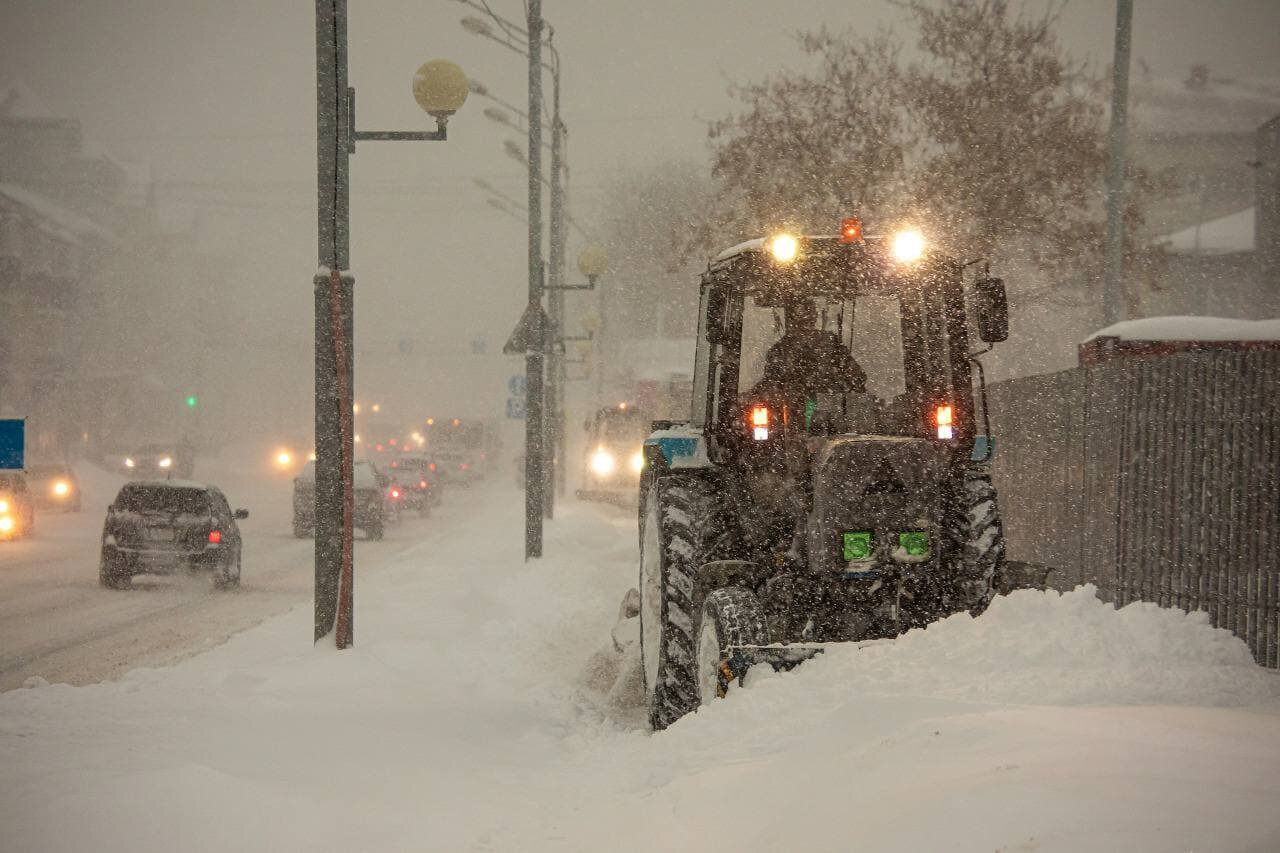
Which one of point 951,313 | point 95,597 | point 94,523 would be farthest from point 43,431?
point 951,313

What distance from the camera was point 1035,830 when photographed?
359 centimetres

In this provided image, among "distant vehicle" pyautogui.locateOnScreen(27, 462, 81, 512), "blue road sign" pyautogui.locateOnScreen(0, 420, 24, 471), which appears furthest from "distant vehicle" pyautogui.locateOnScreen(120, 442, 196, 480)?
"blue road sign" pyautogui.locateOnScreen(0, 420, 24, 471)

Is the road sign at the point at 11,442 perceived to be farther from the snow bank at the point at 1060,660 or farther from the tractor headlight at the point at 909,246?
the snow bank at the point at 1060,660

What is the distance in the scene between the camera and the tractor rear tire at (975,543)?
6918 millimetres

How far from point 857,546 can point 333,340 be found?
4.59m

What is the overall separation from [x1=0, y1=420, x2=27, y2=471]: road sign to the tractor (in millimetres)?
7764

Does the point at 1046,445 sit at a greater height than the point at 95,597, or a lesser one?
greater

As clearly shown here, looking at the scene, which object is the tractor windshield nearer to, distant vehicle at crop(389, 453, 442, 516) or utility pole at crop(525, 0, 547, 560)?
utility pole at crop(525, 0, 547, 560)

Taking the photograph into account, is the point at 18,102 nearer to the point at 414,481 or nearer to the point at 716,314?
the point at 414,481

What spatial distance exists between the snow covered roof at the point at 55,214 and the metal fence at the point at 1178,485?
53.1 meters

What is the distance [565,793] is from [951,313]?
3855 mm

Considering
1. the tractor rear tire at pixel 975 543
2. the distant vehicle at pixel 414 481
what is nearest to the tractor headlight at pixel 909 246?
the tractor rear tire at pixel 975 543

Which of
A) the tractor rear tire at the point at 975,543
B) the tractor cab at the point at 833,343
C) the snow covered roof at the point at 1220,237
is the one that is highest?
the snow covered roof at the point at 1220,237

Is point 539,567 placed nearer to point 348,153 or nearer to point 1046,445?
point 1046,445
